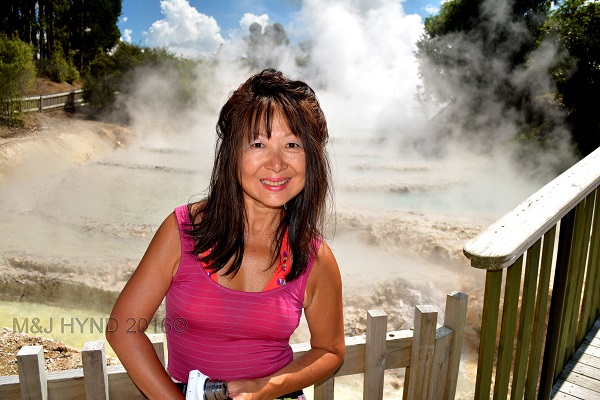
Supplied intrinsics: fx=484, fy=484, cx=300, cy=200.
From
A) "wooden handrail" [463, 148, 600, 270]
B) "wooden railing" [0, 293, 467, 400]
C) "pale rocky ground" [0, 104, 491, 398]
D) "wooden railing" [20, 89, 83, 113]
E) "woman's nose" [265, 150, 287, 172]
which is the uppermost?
"wooden railing" [20, 89, 83, 113]

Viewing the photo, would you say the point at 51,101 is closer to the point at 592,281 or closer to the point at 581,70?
the point at 581,70

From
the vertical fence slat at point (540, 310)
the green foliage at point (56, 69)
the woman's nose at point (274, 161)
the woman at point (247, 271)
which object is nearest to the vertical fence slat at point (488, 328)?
the vertical fence slat at point (540, 310)

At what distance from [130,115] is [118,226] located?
13345mm

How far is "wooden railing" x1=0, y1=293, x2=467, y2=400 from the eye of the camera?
143 centimetres

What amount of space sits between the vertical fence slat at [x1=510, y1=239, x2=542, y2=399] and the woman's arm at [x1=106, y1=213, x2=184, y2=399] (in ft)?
3.82

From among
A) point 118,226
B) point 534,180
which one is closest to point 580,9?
point 534,180

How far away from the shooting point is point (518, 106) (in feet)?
61.9

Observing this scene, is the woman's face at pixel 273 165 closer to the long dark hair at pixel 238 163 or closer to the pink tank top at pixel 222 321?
the long dark hair at pixel 238 163

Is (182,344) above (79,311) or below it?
above

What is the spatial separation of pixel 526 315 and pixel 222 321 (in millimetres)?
1105

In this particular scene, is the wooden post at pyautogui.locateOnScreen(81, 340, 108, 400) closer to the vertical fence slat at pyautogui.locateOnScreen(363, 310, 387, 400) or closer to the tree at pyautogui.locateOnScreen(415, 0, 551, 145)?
the vertical fence slat at pyautogui.locateOnScreen(363, 310, 387, 400)

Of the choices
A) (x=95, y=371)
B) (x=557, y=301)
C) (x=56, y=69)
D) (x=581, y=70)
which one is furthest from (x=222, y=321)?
(x=56, y=69)

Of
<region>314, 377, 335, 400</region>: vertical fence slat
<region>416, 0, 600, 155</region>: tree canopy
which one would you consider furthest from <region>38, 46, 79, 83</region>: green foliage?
<region>314, 377, 335, 400</region>: vertical fence slat

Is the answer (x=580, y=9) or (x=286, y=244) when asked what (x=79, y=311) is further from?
(x=580, y=9)
